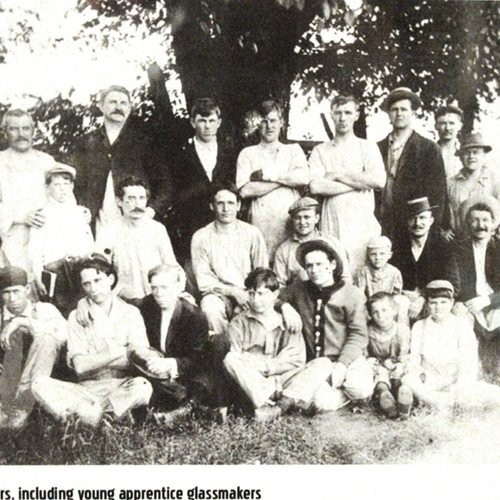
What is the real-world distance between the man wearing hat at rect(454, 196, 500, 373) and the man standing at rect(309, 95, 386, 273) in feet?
1.67

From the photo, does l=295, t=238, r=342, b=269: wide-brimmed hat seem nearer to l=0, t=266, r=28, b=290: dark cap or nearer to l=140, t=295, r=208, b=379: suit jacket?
l=140, t=295, r=208, b=379: suit jacket

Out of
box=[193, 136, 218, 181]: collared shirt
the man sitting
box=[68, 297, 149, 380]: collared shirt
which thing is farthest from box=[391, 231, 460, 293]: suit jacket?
box=[68, 297, 149, 380]: collared shirt

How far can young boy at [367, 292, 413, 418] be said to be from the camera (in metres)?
4.66

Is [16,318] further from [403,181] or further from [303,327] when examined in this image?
[403,181]

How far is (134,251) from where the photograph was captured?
465cm

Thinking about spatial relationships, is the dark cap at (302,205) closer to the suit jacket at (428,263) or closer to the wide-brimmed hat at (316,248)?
the wide-brimmed hat at (316,248)

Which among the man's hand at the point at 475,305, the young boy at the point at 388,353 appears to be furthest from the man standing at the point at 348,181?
the man's hand at the point at 475,305

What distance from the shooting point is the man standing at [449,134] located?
4.83m

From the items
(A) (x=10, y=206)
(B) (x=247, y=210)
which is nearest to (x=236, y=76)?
(B) (x=247, y=210)

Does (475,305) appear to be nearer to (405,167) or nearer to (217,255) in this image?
(405,167)

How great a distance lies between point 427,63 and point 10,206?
229cm

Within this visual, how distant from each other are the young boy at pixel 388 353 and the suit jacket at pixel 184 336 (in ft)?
2.86

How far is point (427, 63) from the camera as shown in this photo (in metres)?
4.85

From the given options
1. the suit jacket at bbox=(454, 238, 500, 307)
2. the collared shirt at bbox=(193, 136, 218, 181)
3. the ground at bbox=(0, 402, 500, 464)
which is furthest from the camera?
the suit jacket at bbox=(454, 238, 500, 307)
